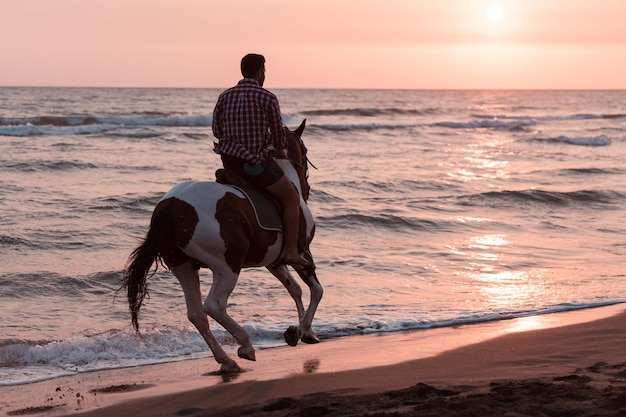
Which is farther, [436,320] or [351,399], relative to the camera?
[436,320]

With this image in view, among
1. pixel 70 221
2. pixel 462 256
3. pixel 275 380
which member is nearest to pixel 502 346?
pixel 275 380

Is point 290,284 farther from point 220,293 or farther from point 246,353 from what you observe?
point 220,293

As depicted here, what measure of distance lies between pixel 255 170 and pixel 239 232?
0.57 metres

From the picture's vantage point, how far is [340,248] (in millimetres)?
13641

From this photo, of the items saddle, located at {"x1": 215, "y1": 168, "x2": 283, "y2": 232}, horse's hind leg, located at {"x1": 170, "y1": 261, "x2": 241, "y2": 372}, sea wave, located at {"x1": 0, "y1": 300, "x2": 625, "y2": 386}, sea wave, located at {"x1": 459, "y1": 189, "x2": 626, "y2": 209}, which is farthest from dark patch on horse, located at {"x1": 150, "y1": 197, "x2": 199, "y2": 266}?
sea wave, located at {"x1": 459, "y1": 189, "x2": 626, "y2": 209}

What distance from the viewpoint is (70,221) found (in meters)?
14.7

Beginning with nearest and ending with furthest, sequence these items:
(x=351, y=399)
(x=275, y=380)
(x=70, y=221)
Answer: (x=351, y=399) → (x=275, y=380) → (x=70, y=221)

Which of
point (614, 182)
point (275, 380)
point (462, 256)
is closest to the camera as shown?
point (275, 380)

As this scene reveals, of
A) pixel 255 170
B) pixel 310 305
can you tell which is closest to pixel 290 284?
pixel 310 305

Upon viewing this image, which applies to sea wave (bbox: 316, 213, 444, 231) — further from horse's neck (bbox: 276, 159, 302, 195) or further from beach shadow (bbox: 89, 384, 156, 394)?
beach shadow (bbox: 89, 384, 156, 394)

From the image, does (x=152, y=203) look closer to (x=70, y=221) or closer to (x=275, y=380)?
(x=70, y=221)

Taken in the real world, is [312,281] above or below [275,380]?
above

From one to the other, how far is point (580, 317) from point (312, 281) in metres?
3.04

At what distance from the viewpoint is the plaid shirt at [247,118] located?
7176mm
